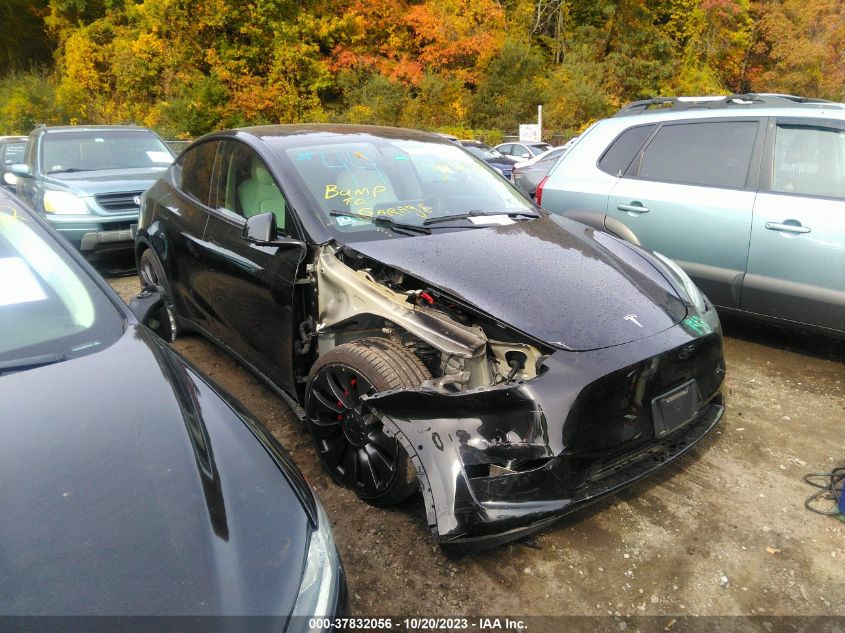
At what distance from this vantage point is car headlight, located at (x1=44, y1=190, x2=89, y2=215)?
21.4 ft

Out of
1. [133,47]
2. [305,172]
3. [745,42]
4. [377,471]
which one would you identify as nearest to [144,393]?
[377,471]

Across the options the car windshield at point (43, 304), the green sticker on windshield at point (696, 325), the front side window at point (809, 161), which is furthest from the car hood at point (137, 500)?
the front side window at point (809, 161)

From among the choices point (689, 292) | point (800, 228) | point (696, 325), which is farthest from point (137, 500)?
point (800, 228)

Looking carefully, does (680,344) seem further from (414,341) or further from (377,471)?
(377,471)

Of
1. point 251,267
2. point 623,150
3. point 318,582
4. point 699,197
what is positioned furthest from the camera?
point 623,150

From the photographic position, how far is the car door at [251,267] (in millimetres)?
3012

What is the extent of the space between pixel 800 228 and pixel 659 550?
2.44 m

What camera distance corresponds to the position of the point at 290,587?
54.0 inches

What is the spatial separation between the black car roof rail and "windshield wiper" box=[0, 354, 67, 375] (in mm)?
4507

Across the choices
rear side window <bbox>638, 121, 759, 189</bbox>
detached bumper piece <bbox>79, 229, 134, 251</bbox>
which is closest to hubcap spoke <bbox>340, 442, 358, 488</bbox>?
rear side window <bbox>638, 121, 759, 189</bbox>

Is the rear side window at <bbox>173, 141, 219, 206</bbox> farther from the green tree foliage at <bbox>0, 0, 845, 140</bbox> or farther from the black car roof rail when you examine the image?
the green tree foliage at <bbox>0, 0, 845, 140</bbox>

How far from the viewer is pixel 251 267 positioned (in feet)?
10.5

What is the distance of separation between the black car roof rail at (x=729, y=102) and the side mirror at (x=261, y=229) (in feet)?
11.3

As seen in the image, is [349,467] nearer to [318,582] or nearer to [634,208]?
[318,582]
